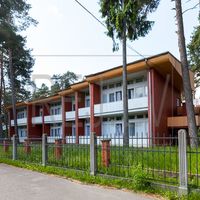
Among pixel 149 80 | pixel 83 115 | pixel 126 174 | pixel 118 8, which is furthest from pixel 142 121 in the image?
pixel 126 174

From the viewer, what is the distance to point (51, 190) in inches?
373

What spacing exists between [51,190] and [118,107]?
24296 mm

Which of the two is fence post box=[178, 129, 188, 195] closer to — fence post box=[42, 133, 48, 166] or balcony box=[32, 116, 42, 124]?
fence post box=[42, 133, 48, 166]

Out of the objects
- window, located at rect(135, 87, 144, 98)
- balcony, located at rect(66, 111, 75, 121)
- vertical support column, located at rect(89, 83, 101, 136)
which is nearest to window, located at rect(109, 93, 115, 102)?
vertical support column, located at rect(89, 83, 101, 136)

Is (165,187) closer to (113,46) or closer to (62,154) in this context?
(62,154)

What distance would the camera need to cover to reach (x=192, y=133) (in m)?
18.7

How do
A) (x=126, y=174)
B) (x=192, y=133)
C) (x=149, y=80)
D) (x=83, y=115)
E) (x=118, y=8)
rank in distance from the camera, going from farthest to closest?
(x=83, y=115) < (x=149, y=80) < (x=118, y=8) < (x=192, y=133) < (x=126, y=174)

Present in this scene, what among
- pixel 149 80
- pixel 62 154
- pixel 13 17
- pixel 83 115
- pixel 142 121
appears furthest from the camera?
pixel 83 115

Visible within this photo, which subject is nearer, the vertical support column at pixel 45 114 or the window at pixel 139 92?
the window at pixel 139 92

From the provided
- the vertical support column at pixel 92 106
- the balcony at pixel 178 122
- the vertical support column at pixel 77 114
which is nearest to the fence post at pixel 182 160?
the balcony at pixel 178 122

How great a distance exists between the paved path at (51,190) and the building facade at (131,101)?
11.2 meters

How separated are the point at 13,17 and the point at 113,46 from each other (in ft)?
27.5

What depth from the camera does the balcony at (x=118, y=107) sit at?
101 feet

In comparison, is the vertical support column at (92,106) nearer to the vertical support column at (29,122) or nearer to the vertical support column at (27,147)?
the vertical support column at (27,147)
